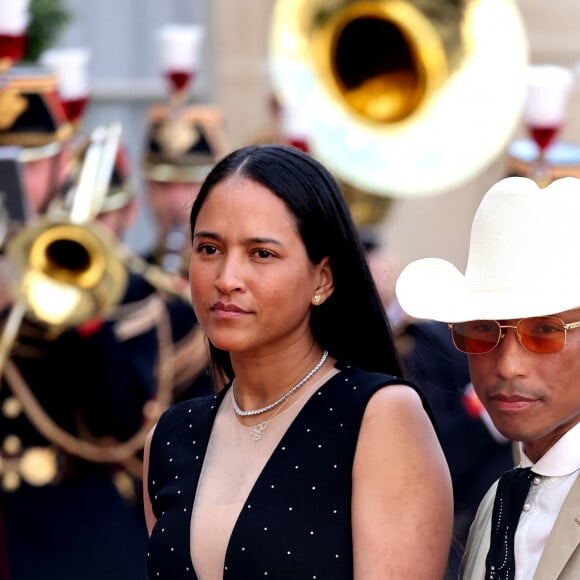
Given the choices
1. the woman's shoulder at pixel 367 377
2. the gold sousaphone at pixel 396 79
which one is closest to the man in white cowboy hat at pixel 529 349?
the woman's shoulder at pixel 367 377

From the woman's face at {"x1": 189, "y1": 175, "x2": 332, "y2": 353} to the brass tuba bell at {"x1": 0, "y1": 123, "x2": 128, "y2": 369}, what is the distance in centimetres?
257

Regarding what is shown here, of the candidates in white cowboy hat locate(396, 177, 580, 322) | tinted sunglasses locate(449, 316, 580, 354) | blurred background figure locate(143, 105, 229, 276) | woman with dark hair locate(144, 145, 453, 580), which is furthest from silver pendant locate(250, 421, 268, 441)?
blurred background figure locate(143, 105, 229, 276)

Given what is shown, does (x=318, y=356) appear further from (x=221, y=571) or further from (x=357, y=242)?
(x=221, y=571)

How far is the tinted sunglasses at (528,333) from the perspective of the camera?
2.52 meters

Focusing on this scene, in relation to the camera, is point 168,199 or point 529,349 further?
point 168,199

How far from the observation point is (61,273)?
5652 millimetres

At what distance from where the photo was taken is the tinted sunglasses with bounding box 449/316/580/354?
252 cm

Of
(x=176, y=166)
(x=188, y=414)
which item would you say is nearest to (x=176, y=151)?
(x=176, y=166)

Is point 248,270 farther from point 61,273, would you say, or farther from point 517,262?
point 61,273

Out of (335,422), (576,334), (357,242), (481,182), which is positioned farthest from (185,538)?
(481,182)

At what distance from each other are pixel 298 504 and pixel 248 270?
0.41 metres

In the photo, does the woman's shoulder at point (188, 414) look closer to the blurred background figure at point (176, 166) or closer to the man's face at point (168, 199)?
the blurred background figure at point (176, 166)

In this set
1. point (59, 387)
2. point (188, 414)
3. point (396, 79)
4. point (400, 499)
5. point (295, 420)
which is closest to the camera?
point (400, 499)

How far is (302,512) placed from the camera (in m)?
2.87
